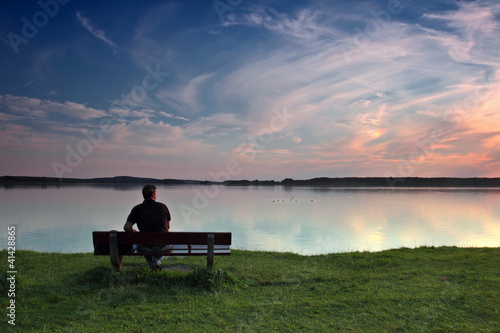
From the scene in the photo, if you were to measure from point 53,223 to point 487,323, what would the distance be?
81.1 feet

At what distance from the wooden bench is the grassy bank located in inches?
15.1

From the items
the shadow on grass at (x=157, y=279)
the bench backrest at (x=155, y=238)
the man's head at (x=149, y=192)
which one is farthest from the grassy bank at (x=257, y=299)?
the man's head at (x=149, y=192)

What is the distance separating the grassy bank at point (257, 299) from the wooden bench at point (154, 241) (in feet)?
1.26

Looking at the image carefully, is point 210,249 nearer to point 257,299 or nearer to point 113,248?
point 257,299

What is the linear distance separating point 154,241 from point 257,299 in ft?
7.48

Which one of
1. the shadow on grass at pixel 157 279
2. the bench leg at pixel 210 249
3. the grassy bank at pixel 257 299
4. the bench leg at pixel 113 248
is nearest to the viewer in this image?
the grassy bank at pixel 257 299

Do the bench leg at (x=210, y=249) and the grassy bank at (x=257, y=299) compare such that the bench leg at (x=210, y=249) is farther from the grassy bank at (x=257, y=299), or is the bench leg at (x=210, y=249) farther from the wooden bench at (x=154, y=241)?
the grassy bank at (x=257, y=299)

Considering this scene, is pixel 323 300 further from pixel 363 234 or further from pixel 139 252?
pixel 363 234

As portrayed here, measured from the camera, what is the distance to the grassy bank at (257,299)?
15.5ft

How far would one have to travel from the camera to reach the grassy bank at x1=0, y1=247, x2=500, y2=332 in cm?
471

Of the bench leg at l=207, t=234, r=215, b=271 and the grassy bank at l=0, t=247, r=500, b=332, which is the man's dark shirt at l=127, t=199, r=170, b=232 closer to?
the grassy bank at l=0, t=247, r=500, b=332

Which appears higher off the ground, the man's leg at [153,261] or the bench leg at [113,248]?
the bench leg at [113,248]

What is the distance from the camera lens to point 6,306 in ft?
17.3

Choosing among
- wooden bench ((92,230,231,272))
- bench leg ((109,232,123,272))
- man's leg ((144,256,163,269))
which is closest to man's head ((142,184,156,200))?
wooden bench ((92,230,231,272))
